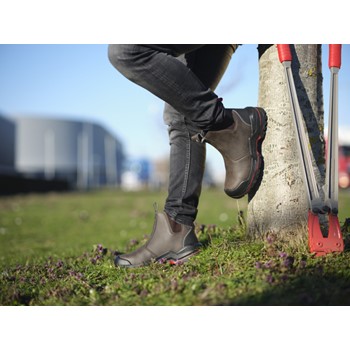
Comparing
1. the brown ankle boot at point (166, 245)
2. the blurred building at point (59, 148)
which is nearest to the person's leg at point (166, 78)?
the brown ankle boot at point (166, 245)

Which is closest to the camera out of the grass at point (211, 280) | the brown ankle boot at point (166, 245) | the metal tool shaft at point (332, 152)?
the grass at point (211, 280)

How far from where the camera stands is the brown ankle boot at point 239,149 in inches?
78.5

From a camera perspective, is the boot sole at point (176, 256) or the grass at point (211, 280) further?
the boot sole at point (176, 256)

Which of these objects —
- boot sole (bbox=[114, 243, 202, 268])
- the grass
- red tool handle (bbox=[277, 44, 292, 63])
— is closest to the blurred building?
the grass

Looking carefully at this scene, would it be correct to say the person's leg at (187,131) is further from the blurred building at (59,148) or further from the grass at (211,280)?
the blurred building at (59,148)

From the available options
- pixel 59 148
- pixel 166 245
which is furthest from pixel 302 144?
pixel 59 148

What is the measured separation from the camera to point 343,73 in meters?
2.31

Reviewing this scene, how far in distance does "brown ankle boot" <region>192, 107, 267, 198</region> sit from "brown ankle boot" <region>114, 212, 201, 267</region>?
0.34 meters

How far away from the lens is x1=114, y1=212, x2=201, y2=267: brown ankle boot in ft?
6.72

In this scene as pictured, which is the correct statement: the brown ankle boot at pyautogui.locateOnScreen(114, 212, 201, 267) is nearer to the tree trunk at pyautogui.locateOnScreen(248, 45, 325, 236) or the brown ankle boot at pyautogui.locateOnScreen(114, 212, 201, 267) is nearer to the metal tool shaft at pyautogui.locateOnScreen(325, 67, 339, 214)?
the tree trunk at pyautogui.locateOnScreen(248, 45, 325, 236)

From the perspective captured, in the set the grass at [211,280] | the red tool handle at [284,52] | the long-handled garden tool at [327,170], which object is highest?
the red tool handle at [284,52]
